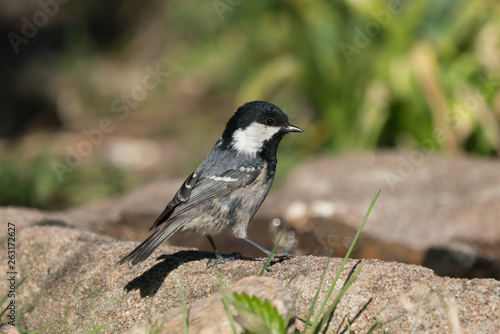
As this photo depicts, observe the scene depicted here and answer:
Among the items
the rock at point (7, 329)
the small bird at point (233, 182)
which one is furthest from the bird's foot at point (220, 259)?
the rock at point (7, 329)

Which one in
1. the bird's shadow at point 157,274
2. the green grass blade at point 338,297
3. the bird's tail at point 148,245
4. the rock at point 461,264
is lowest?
the rock at point 461,264

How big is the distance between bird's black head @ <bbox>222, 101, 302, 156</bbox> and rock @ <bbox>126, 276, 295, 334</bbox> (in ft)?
4.31

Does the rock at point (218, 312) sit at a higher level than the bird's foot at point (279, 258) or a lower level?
higher

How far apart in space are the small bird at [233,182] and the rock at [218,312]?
27.2 inches

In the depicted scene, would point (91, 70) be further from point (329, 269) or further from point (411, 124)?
point (329, 269)

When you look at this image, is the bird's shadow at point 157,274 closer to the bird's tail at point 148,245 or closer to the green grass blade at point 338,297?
the bird's tail at point 148,245

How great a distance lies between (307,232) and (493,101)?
2708 mm

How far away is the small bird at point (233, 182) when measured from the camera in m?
3.51

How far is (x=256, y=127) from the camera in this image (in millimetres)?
3781

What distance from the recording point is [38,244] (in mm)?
3678

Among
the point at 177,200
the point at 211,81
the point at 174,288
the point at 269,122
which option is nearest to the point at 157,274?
the point at 174,288

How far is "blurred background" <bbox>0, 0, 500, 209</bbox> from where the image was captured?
6418 millimetres

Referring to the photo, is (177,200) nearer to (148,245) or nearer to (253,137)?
(148,245)

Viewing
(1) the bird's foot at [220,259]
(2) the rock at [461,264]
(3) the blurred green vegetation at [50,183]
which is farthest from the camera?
(3) the blurred green vegetation at [50,183]
